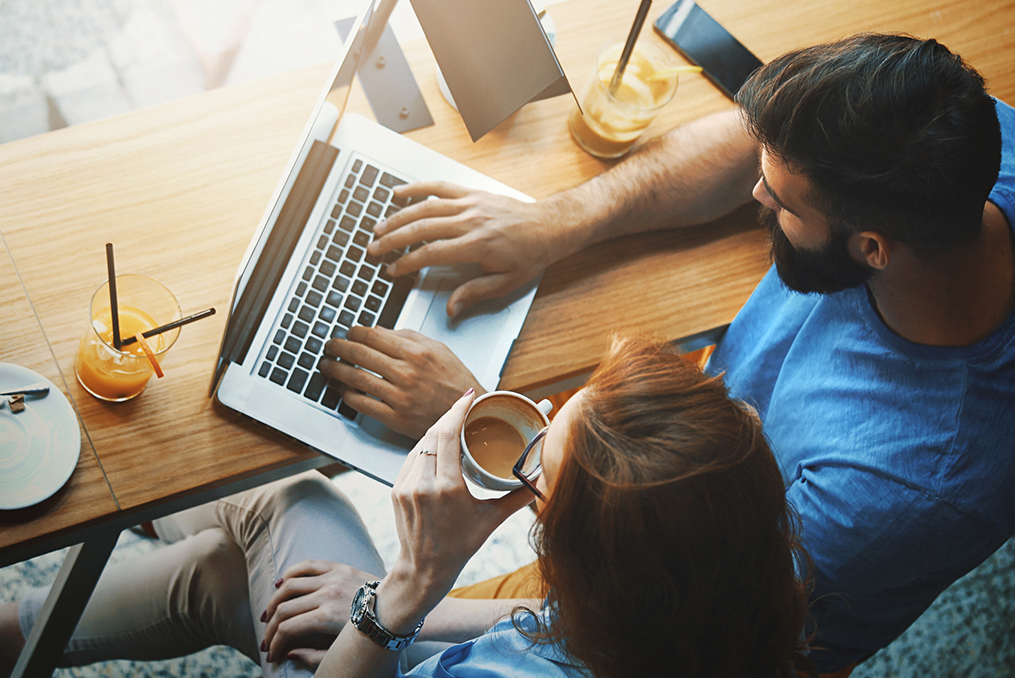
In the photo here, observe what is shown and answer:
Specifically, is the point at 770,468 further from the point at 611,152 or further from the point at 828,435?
the point at 611,152

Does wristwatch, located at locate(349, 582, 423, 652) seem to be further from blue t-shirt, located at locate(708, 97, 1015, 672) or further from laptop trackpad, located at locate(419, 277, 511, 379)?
blue t-shirt, located at locate(708, 97, 1015, 672)

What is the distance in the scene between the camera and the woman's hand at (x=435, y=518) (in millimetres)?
757

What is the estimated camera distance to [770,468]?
64 cm

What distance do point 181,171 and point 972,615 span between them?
205 cm

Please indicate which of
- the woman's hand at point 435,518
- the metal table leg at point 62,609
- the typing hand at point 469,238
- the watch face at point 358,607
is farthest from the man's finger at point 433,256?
the metal table leg at point 62,609

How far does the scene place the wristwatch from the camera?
0.83 m

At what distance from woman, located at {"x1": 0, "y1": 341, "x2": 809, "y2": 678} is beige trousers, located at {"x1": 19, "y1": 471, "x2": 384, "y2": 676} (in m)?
0.13

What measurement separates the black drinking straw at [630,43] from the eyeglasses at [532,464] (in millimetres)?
577

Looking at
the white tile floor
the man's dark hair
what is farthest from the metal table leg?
the white tile floor

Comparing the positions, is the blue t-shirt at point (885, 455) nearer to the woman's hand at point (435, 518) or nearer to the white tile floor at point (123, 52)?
the woman's hand at point (435, 518)

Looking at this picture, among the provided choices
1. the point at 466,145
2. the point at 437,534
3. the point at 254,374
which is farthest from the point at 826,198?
the point at 254,374

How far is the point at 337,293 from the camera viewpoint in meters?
0.93

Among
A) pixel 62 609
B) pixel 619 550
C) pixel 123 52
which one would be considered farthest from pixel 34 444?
pixel 123 52

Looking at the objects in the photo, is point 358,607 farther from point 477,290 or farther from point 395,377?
point 477,290
